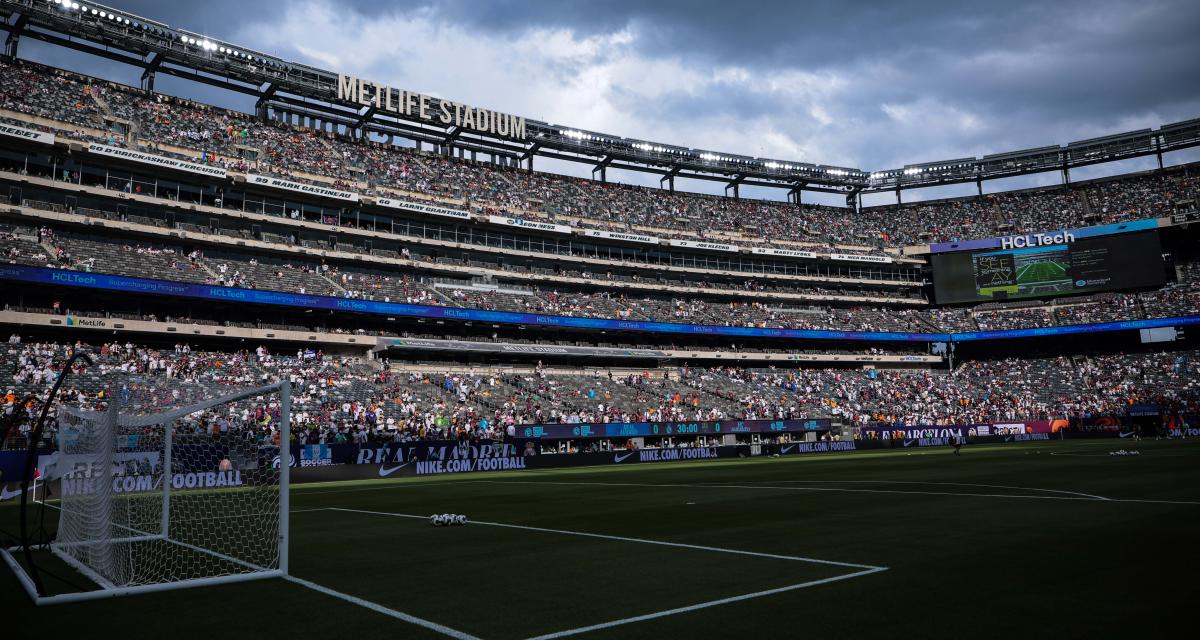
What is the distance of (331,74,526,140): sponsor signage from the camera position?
61.8 meters

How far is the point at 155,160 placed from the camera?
161ft

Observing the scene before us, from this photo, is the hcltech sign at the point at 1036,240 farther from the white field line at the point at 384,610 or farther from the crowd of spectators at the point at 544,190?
the white field line at the point at 384,610

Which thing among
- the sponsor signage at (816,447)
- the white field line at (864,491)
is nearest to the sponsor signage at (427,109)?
the sponsor signage at (816,447)

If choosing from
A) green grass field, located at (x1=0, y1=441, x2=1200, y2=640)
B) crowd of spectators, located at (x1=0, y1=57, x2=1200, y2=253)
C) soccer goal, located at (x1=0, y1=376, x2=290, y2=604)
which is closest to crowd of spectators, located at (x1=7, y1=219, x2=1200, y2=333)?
crowd of spectators, located at (x1=0, y1=57, x2=1200, y2=253)

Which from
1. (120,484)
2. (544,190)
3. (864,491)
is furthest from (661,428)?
(120,484)

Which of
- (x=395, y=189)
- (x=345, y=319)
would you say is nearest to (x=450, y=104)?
(x=395, y=189)

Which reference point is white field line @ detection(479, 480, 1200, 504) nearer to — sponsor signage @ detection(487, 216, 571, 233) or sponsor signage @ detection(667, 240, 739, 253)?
sponsor signage @ detection(487, 216, 571, 233)

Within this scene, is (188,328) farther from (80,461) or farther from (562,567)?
(562,567)

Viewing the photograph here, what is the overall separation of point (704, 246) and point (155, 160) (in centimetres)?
4875

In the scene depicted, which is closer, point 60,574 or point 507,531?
point 60,574

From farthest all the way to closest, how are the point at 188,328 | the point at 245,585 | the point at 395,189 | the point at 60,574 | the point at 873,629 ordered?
the point at 395,189 < the point at 188,328 < the point at 60,574 < the point at 245,585 < the point at 873,629

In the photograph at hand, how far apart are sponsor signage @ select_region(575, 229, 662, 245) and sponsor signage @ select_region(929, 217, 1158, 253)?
34.5 m

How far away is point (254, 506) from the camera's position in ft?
62.2

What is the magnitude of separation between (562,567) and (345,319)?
165 ft
